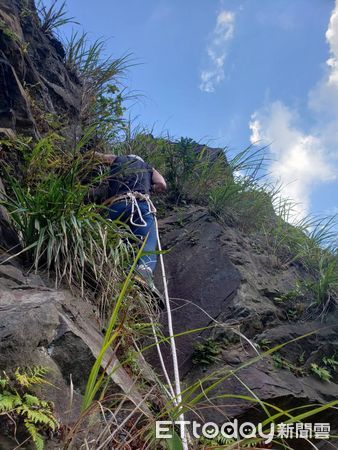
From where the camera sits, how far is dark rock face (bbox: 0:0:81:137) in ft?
13.6

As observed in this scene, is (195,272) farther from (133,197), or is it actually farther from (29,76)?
(29,76)

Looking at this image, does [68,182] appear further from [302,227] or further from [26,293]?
[302,227]

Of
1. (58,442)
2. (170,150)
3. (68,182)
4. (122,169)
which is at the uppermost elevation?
(170,150)

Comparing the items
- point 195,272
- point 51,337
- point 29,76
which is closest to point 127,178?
point 195,272

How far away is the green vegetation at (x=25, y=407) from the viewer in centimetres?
169

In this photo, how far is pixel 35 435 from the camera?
1.65 m

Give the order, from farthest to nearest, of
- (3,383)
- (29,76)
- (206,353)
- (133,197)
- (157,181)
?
1. (157,181)
2. (29,76)
3. (133,197)
4. (206,353)
5. (3,383)

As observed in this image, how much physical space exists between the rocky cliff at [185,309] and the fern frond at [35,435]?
0.09 meters

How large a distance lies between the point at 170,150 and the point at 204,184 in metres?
0.73

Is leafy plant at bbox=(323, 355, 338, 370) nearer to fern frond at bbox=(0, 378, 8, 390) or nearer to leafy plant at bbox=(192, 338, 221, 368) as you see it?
leafy plant at bbox=(192, 338, 221, 368)

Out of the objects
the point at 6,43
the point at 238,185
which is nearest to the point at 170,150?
the point at 238,185

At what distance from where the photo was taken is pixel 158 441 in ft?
6.09

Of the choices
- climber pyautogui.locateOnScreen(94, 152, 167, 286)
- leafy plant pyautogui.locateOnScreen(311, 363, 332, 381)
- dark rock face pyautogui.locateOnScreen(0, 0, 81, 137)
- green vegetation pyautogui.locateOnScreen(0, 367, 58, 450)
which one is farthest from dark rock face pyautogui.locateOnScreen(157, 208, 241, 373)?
dark rock face pyautogui.locateOnScreen(0, 0, 81, 137)

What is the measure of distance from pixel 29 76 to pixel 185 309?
3048mm
